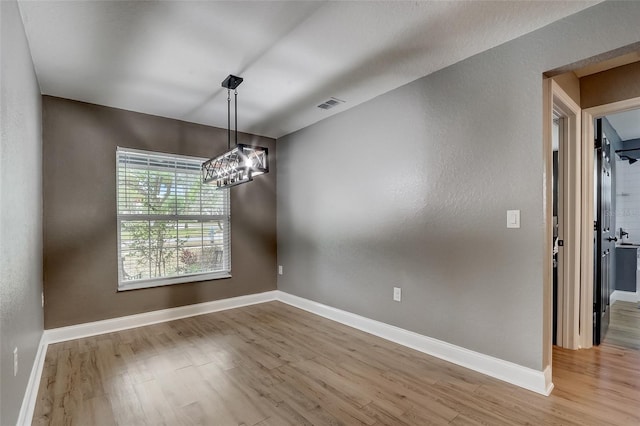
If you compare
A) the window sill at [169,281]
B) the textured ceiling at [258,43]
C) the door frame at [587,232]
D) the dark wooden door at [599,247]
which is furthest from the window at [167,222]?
the dark wooden door at [599,247]

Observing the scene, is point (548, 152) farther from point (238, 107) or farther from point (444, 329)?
point (238, 107)

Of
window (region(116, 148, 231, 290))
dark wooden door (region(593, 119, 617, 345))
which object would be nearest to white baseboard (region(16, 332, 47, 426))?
window (region(116, 148, 231, 290))

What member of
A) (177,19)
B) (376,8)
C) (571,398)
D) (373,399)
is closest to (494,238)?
(571,398)

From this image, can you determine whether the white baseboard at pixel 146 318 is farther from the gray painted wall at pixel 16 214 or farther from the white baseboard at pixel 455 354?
the white baseboard at pixel 455 354

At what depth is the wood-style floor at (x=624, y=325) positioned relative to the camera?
311 centimetres

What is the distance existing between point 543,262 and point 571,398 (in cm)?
94

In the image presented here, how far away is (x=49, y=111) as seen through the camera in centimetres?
329

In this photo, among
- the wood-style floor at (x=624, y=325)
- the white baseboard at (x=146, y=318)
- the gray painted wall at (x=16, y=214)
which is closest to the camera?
the gray painted wall at (x=16, y=214)

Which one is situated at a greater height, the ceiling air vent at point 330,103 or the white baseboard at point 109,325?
the ceiling air vent at point 330,103

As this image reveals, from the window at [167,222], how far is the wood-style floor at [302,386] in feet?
3.11

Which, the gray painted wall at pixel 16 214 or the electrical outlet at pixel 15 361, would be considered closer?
the gray painted wall at pixel 16 214

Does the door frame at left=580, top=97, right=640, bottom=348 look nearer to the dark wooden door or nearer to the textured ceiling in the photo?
the dark wooden door

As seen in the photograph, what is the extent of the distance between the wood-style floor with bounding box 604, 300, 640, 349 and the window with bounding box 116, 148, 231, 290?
461 centimetres

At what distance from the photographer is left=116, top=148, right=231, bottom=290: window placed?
12.3ft
